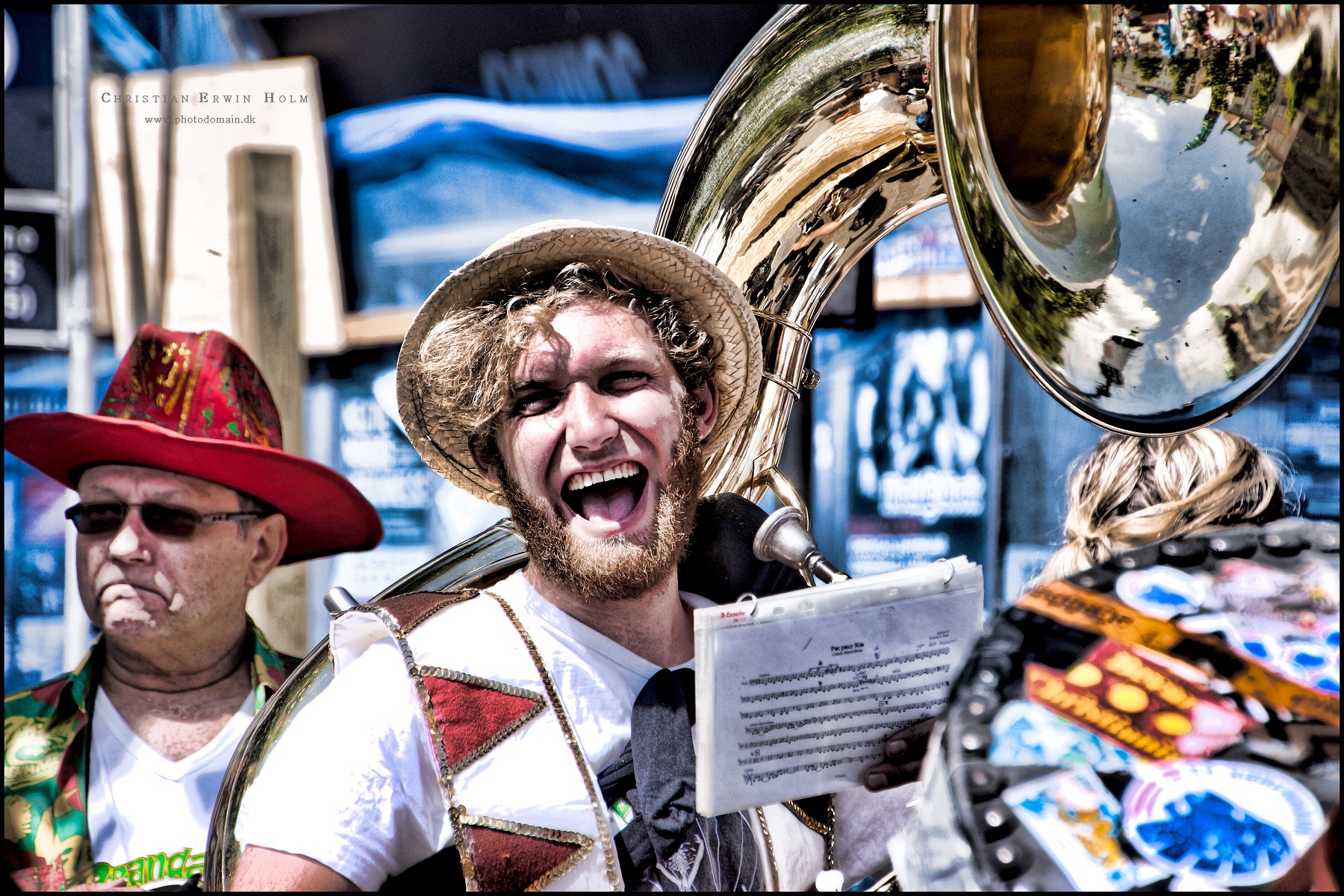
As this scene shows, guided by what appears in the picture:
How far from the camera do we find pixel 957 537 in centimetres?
394

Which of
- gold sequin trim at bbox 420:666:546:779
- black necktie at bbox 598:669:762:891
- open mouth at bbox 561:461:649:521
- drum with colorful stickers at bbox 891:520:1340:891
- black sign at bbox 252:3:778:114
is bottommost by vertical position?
black necktie at bbox 598:669:762:891

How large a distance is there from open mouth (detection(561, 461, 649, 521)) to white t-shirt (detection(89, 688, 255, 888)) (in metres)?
1.03

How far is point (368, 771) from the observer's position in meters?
1.44

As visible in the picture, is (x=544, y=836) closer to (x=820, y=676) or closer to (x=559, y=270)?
(x=820, y=676)

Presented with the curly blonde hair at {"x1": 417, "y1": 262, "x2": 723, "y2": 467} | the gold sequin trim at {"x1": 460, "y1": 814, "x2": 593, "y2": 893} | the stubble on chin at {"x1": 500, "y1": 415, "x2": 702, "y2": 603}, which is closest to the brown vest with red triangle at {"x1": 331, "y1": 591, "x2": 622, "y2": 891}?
the gold sequin trim at {"x1": 460, "y1": 814, "x2": 593, "y2": 893}

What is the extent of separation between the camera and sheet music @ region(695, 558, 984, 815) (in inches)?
49.9

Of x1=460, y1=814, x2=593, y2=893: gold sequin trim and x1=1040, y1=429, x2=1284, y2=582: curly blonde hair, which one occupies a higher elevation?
x1=1040, y1=429, x2=1284, y2=582: curly blonde hair

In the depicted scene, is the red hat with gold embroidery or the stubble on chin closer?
the stubble on chin

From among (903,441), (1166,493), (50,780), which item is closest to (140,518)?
(50,780)

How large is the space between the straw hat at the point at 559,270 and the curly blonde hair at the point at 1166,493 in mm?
854

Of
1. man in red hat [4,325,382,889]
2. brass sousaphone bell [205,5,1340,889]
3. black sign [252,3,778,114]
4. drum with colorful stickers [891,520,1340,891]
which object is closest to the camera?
drum with colorful stickers [891,520,1340,891]

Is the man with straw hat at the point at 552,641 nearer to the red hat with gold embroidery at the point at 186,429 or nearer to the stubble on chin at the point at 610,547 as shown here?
the stubble on chin at the point at 610,547

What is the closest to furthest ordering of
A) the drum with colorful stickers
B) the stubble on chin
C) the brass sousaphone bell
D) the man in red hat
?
the drum with colorful stickers < the brass sousaphone bell < the stubble on chin < the man in red hat

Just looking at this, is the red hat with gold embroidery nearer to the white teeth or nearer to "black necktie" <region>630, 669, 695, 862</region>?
the white teeth
